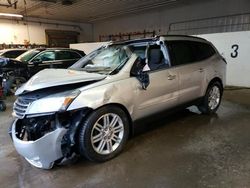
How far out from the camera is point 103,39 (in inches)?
643

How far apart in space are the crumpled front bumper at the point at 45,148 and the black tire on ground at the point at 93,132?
0.22 metres

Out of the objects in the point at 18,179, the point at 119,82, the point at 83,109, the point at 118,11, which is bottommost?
the point at 18,179

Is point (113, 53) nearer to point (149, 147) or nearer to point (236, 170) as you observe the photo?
point (149, 147)

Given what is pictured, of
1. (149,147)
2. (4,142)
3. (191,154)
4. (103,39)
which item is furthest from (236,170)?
(103,39)

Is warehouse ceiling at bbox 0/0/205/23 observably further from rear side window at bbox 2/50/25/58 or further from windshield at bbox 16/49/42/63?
windshield at bbox 16/49/42/63

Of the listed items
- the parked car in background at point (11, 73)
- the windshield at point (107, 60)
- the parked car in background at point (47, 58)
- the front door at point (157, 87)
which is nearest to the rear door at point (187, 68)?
the front door at point (157, 87)

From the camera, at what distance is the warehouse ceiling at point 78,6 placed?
1034 centimetres

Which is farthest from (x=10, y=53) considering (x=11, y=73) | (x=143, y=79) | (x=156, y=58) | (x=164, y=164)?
(x=164, y=164)

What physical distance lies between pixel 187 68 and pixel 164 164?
164cm

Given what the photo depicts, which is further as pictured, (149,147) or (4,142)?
(4,142)

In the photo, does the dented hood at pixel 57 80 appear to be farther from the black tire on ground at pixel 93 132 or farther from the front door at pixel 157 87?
the front door at pixel 157 87

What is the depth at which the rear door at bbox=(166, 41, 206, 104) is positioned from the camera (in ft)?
11.2

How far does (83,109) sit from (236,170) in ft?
5.72

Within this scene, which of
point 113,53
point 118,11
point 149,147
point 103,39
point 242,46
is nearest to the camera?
point 149,147
